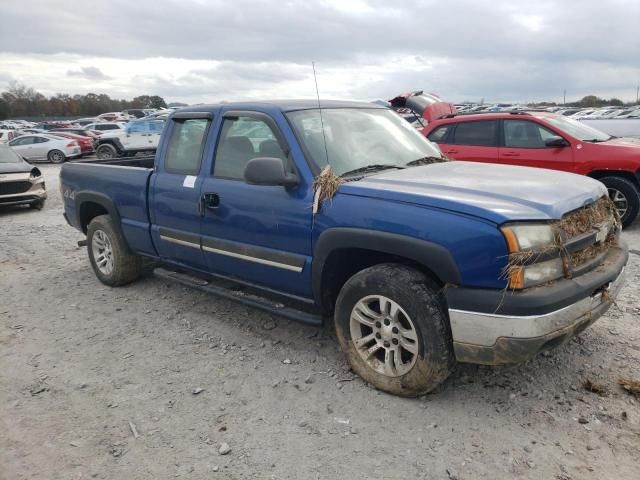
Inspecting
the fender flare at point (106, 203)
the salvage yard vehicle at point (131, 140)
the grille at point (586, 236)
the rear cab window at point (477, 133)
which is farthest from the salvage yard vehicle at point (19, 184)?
the grille at point (586, 236)

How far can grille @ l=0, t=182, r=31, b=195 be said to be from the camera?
10154mm

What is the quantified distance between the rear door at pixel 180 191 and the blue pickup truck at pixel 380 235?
0.6 inches

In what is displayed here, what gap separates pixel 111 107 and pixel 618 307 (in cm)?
7585

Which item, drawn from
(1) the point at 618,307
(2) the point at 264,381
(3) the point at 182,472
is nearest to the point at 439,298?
(2) the point at 264,381

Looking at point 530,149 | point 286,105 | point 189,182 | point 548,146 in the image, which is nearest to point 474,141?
point 530,149

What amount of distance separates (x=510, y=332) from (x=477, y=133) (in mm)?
6172

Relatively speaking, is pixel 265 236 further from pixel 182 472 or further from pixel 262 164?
pixel 182 472

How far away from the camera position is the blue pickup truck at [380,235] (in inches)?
106

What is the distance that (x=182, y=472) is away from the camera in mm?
2629

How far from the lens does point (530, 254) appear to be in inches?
102

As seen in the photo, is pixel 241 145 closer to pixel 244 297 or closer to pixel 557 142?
pixel 244 297

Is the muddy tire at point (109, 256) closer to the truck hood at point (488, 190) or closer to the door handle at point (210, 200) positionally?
the door handle at point (210, 200)

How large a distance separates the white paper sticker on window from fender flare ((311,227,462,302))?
1379mm

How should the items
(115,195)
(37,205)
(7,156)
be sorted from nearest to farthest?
1. (115,195)
2. (37,205)
3. (7,156)
